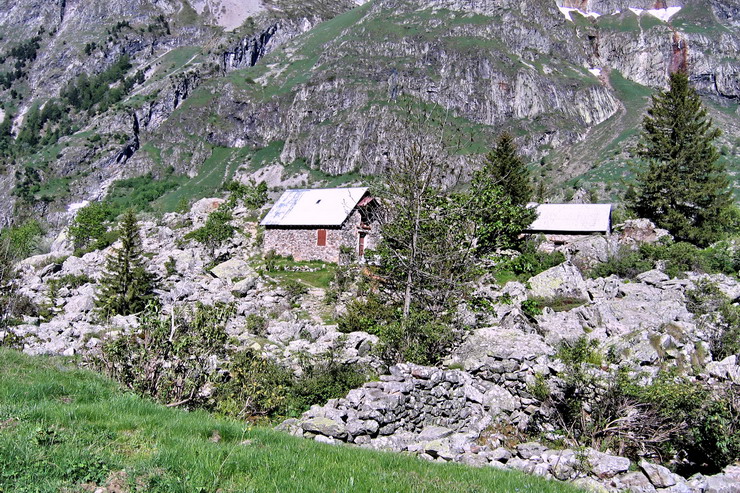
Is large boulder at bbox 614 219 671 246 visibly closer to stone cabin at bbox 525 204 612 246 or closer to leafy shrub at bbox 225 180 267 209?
stone cabin at bbox 525 204 612 246

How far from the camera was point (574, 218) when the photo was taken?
132ft

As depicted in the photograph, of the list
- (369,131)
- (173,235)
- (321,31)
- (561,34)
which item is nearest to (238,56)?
(321,31)

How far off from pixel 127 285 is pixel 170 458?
25462 mm

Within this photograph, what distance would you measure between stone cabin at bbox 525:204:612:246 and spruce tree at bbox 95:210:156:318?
88.0ft

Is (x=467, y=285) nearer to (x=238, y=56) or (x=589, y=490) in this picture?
(x=589, y=490)

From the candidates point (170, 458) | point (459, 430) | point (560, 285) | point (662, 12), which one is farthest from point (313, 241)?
point (662, 12)

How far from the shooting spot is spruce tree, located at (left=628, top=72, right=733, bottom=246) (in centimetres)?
3416

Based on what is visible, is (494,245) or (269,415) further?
(494,245)

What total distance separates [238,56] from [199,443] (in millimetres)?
207026

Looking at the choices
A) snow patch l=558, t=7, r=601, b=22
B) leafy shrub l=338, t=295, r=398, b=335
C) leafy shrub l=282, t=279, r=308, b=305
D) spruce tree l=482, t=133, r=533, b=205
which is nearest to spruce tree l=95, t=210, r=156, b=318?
leafy shrub l=282, t=279, r=308, b=305

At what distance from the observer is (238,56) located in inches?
7584

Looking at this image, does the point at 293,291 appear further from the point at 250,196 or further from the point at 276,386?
the point at 250,196

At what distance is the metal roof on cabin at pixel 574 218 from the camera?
128 feet

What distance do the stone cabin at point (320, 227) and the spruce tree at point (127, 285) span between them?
11046 millimetres
